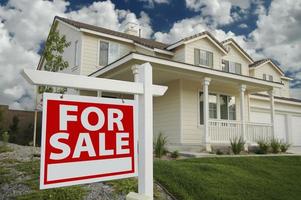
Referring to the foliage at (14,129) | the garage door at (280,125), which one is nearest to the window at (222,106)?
the garage door at (280,125)

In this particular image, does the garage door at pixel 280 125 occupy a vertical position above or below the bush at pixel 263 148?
above

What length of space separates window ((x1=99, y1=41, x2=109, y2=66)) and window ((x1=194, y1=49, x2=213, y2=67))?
4482 millimetres

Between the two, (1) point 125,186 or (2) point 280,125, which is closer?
(1) point 125,186

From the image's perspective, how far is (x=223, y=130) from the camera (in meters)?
10.5

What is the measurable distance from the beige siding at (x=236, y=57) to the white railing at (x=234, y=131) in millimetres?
Answer: 5103

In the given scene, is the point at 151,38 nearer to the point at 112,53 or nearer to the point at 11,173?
the point at 112,53

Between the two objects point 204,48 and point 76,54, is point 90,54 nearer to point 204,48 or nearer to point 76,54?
point 76,54

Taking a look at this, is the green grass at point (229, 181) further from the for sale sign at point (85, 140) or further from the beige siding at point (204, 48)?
the beige siding at point (204, 48)

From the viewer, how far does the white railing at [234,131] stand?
10.3 m

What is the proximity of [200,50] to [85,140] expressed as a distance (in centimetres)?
1247

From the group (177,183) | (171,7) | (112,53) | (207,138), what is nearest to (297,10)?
(171,7)

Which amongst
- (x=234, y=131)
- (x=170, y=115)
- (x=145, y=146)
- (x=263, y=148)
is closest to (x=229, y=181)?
(x=145, y=146)

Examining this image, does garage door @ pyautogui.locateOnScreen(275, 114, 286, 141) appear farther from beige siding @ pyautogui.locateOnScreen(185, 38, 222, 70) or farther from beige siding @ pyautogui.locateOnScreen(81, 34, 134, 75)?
beige siding @ pyautogui.locateOnScreen(81, 34, 134, 75)

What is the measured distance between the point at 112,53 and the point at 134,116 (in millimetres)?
11462
